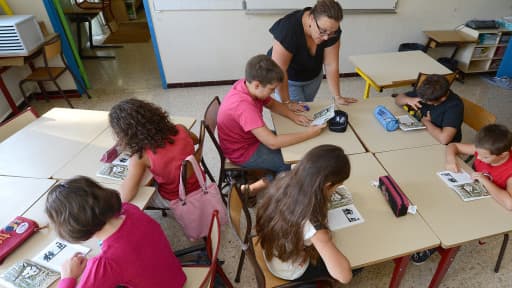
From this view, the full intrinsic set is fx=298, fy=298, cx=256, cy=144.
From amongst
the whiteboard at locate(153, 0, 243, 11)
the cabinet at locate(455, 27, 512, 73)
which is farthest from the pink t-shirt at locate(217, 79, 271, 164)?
the cabinet at locate(455, 27, 512, 73)

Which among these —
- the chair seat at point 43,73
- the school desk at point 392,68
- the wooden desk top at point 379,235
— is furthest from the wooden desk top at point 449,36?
the chair seat at point 43,73

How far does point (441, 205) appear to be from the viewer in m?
1.46

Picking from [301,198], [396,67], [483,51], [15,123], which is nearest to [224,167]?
[301,198]

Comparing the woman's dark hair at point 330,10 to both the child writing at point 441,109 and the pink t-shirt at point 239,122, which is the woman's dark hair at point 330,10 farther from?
the child writing at point 441,109

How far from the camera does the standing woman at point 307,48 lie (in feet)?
5.93

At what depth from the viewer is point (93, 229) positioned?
3.40 feet

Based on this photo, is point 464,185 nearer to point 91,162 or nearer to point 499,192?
point 499,192

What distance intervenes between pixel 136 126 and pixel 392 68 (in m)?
2.48

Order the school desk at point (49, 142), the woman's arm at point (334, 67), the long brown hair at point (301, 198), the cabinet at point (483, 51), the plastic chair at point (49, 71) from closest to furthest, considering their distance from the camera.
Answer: the long brown hair at point (301, 198) → the school desk at point (49, 142) → the woman's arm at point (334, 67) → the plastic chair at point (49, 71) → the cabinet at point (483, 51)

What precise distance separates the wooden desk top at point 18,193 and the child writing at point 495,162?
88.1 inches

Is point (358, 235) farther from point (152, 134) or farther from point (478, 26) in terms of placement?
point (478, 26)

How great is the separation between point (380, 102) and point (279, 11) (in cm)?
209

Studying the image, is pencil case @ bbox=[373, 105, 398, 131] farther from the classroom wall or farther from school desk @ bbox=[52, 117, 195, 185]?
the classroom wall

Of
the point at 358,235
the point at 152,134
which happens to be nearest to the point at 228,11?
the point at 152,134
